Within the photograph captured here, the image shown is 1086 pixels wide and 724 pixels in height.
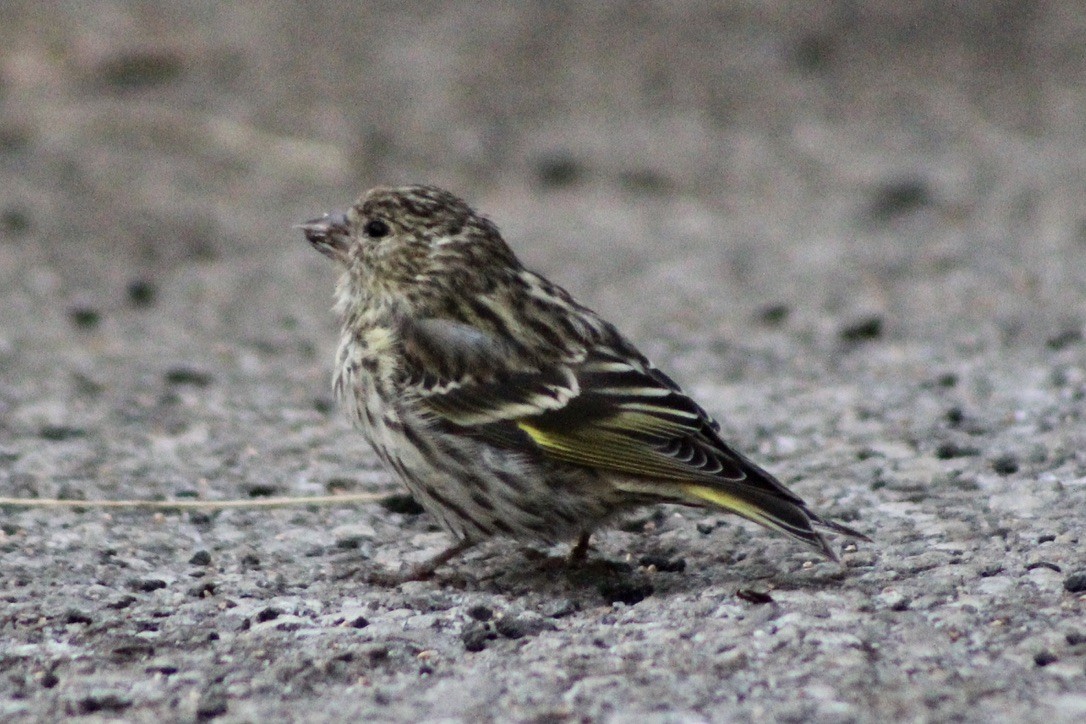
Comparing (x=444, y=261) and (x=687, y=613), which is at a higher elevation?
(x=444, y=261)

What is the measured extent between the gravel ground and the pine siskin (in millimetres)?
228

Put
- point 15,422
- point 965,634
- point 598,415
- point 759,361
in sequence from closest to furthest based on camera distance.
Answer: point 965,634
point 598,415
point 15,422
point 759,361

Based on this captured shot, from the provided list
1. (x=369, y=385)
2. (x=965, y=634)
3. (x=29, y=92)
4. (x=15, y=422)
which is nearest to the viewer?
(x=965, y=634)

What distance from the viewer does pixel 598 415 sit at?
467cm

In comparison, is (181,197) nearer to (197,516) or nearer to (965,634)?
(197,516)

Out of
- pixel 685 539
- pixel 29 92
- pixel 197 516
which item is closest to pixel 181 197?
pixel 29 92

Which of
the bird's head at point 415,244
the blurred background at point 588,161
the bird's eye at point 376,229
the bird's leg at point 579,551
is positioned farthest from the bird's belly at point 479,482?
the blurred background at point 588,161

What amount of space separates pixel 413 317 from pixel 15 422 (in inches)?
85.2

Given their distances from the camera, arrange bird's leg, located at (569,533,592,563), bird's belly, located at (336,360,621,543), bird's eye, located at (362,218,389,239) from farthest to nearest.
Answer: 1. bird's eye, located at (362,218,389,239)
2. bird's leg, located at (569,533,592,563)
3. bird's belly, located at (336,360,621,543)

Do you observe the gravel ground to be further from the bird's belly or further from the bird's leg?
the bird's belly

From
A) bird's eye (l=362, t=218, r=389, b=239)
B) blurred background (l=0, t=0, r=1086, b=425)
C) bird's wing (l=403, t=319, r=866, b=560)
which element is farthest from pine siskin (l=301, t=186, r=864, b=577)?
blurred background (l=0, t=0, r=1086, b=425)

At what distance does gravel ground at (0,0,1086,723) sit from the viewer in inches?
158

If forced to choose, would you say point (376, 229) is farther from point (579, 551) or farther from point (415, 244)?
point (579, 551)

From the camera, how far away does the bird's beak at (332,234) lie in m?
5.52
